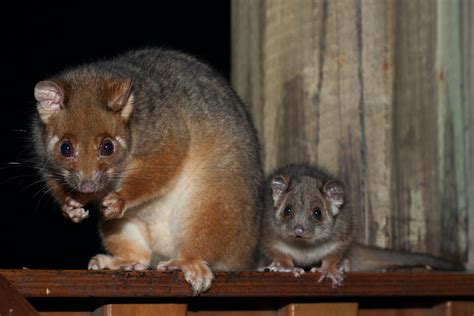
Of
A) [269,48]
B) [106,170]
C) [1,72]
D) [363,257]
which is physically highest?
[1,72]

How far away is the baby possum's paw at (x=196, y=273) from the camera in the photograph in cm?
336

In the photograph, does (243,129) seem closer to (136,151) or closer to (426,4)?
(136,151)

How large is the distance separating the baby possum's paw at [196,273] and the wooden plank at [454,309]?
104 centimetres

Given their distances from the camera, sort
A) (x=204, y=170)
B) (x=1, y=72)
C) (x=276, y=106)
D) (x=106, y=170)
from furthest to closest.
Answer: (x=1, y=72), (x=276, y=106), (x=204, y=170), (x=106, y=170)

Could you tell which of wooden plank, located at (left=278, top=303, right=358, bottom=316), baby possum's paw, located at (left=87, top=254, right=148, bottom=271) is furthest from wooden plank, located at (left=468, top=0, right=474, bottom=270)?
baby possum's paw, located at (left=87, top=254, right=148, bottom=271)

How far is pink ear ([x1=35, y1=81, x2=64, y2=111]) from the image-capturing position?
13.0ft

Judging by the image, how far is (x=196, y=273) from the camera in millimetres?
3535

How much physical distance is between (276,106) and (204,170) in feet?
2.07

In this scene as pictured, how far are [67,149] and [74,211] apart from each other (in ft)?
0.96

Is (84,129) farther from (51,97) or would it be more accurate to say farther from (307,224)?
(307,224)

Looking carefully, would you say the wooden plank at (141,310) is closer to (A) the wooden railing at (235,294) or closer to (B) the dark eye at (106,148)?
(A) the wooden railing at (235,294)

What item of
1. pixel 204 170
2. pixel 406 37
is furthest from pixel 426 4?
pixel 204 170

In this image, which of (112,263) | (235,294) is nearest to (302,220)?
(112,263)

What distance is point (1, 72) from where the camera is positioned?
9086mm
